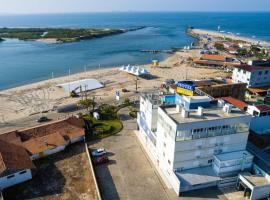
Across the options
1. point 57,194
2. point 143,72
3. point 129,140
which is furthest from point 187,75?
point 57,194

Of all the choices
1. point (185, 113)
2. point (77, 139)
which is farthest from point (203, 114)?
point (77, 139)

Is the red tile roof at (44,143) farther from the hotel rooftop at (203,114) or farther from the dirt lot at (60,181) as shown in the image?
the hotel rooftop at (203,114)

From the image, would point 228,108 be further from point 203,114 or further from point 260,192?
point 260,192

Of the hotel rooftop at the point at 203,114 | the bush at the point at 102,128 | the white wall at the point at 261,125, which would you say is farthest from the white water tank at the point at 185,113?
the white wall at the point at 261,125

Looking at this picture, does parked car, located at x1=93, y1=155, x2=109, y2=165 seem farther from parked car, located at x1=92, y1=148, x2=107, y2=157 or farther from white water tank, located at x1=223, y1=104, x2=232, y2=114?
white water tank, located at x1=223, y1=104, x2=232, y2=114

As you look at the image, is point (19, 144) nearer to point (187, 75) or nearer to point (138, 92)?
point (138, 92)

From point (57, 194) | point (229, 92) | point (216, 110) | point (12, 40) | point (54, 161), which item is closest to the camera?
point (57, 194)
